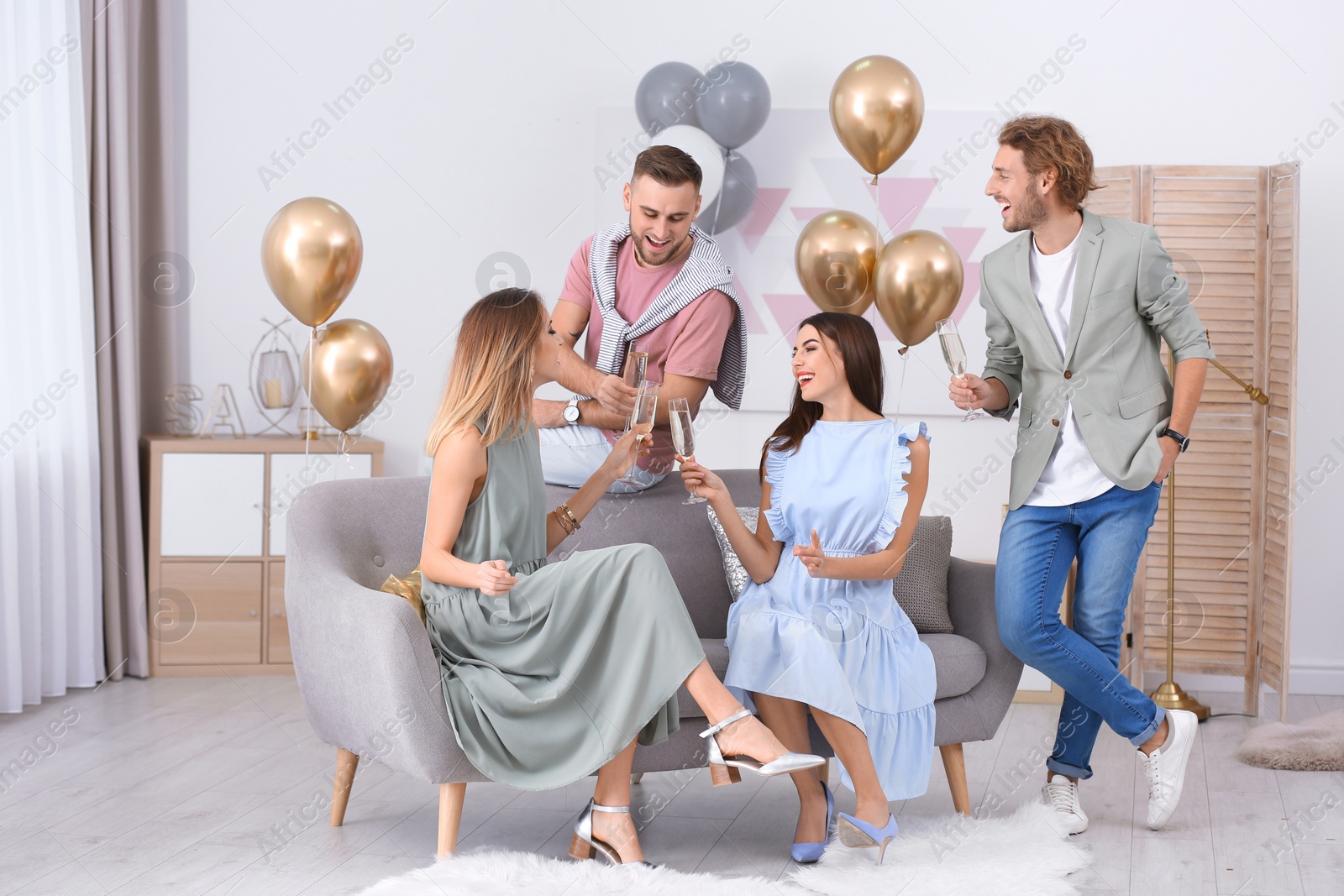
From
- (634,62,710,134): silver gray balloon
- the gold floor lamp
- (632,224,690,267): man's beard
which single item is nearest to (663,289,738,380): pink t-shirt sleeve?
(632,224,690,267): man's beard

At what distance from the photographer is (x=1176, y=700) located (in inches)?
156

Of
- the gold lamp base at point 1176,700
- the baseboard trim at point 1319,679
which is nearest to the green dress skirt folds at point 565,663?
the gold lamp base at point 1176,700

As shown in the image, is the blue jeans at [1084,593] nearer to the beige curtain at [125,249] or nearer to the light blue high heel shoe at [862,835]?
the light blue high heel shoe at [862,835]

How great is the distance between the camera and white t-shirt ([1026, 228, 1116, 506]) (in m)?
2.73

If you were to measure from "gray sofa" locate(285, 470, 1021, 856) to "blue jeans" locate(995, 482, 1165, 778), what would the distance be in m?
0.11

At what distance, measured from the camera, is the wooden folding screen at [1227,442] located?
395cm

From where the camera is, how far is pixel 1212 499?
409 centimetres

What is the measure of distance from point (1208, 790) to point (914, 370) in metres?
1.90

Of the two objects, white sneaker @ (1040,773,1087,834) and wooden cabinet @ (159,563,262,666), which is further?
wooden cabinet @ (159,563,262,666)

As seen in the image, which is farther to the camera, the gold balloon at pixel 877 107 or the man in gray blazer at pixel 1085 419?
the gold balloon at pixel 877 107

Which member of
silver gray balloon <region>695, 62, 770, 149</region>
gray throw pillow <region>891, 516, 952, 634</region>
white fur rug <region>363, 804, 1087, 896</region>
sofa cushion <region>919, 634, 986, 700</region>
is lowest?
white fur rug <region>363, 804, 1087, 896</region>

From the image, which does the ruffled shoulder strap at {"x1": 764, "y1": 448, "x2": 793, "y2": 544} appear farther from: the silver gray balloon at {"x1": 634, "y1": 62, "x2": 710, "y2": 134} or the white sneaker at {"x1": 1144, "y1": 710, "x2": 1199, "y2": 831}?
the silver gray balloon at {"x1": 634, "y1": 62, "x2": 710, "y2": 134}

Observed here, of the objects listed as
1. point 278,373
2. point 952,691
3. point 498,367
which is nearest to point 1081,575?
point 952,691

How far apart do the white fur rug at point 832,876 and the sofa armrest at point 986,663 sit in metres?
0.25
